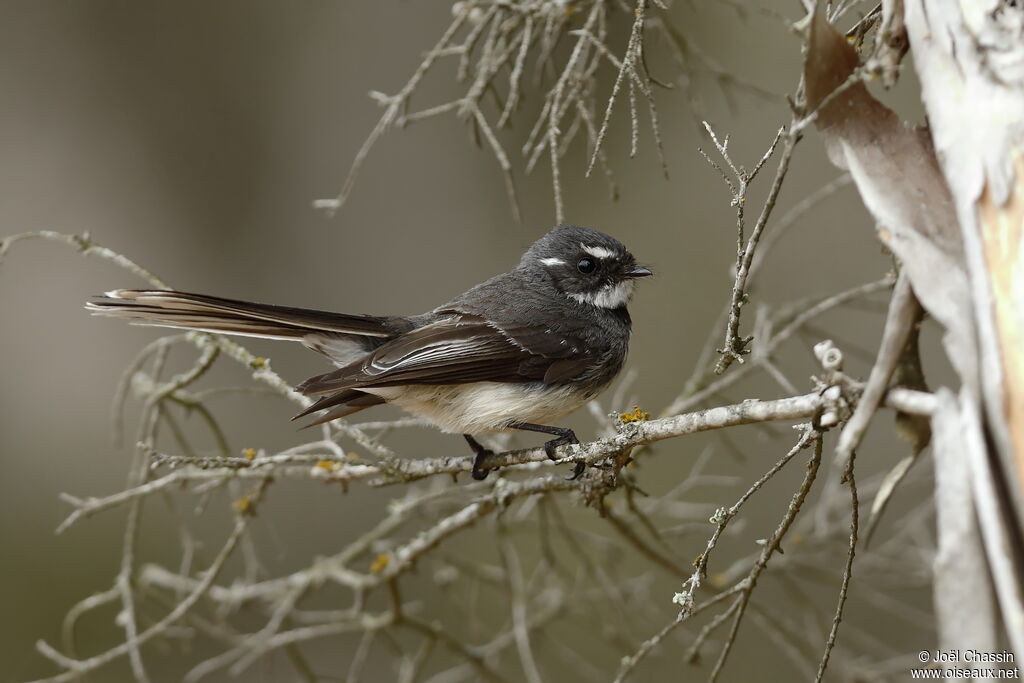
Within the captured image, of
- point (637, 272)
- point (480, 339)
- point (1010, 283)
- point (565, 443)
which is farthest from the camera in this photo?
point (637, 272)

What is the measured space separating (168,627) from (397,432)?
3.32 m

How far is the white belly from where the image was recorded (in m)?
4.16

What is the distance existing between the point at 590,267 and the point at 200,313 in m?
1.95

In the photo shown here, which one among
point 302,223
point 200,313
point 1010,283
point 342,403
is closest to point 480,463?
point 342,403

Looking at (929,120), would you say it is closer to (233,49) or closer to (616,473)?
(616,473)

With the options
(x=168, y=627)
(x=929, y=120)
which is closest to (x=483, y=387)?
(x=168, y=627)

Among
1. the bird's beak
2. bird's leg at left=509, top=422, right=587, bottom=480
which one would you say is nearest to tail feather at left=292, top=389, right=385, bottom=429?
bird's leg at left=509, top=422, right=587, bottom=480

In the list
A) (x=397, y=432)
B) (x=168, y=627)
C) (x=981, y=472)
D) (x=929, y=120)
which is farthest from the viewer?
(x=397, y=432)

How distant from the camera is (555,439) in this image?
4.07 m

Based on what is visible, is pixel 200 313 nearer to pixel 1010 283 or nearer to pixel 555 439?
pixel 555 439

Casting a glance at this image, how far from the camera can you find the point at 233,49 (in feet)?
24.5

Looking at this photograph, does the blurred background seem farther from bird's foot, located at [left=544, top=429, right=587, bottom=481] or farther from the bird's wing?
bird's foot, located at [left=544, top=429, right=587, bottom=481]

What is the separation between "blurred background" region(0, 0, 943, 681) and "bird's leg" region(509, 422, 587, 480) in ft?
7.89

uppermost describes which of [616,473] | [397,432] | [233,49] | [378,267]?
[233,49]
